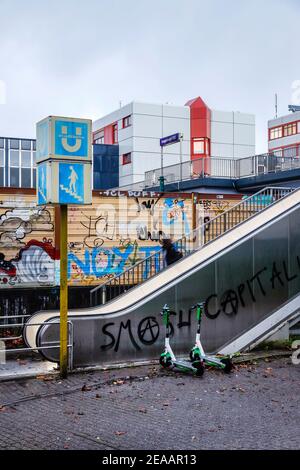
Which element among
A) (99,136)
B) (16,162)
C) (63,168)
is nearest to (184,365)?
(63,168)

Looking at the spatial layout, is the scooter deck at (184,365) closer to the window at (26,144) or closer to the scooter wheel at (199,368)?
the scooter wheel at (199,368)

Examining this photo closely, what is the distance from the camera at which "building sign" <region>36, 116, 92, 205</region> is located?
895 centimetres

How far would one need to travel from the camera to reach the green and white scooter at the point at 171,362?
9625 millimetres

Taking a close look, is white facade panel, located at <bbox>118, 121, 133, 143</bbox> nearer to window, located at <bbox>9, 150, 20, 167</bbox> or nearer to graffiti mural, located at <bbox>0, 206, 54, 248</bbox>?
window, located at <bbox>9, 150, 20, 167</bbox>

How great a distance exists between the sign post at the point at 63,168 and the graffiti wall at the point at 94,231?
540 cm

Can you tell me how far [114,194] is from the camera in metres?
15.8

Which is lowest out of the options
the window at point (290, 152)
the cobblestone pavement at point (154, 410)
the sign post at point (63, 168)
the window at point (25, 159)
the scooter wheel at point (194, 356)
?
the cobblestone pavement at point (154, 410)

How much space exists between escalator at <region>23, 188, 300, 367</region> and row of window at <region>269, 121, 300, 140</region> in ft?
163

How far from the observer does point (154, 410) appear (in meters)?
7.77

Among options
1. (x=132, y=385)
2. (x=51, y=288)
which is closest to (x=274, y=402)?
(x=132, y=385)

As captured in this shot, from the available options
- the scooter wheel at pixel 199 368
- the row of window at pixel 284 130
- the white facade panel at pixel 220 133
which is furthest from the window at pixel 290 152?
the row of window at pixel 284 130

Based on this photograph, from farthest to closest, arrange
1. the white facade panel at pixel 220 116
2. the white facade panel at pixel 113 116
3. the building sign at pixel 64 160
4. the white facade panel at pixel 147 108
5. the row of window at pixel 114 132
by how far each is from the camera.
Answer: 1. the white facade panel at pixel 220 116
2. the row of window at pixel 114 132
3. the white facade panel at pixel 113 116
4. the white facade panel at pixel 147 108
5. the building sign at pixel 64 160
